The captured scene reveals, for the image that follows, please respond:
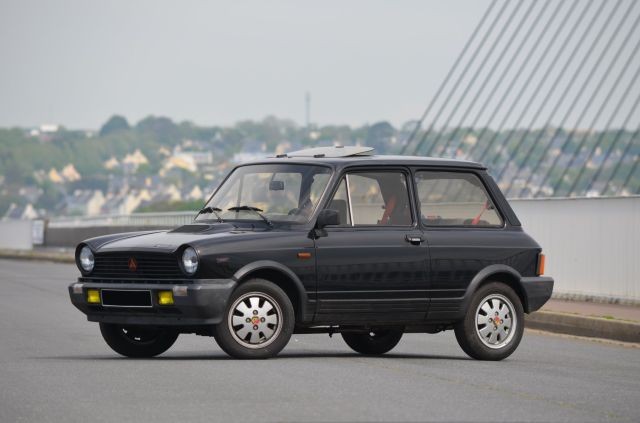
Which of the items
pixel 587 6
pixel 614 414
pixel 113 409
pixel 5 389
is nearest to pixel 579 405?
pixel 614 414

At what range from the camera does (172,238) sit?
1349 cm

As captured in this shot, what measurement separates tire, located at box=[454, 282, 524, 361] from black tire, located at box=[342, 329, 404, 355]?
A: 80 cm

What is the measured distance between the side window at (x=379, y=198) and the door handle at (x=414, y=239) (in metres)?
0.18

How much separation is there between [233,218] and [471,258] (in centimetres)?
209

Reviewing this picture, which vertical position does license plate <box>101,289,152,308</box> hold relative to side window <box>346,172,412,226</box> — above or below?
below

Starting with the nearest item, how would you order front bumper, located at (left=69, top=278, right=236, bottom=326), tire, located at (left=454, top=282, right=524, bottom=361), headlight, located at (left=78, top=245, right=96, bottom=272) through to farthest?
1. front bumper, located at (left=69, top=278, right=236, bottom=326)
2. headlight, located at (left=78, top=245, right=96, bottom=272)
3. tire, located at (left=454, top=282, right=524, bottom=361)

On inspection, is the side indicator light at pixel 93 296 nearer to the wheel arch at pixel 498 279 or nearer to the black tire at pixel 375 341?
the black tire at pixel 375 341

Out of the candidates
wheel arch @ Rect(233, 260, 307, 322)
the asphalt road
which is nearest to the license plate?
the asphalt road

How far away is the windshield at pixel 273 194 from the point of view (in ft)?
45.8

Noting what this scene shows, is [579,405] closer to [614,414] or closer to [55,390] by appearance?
[614,414]

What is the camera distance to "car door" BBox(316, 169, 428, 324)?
45.0 ft

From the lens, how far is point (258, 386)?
1155 cm

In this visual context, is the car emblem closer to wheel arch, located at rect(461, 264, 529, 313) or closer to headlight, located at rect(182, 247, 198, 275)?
headlight, located at rect(182, 247, 198, 275)

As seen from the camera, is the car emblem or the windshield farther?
the windshield
